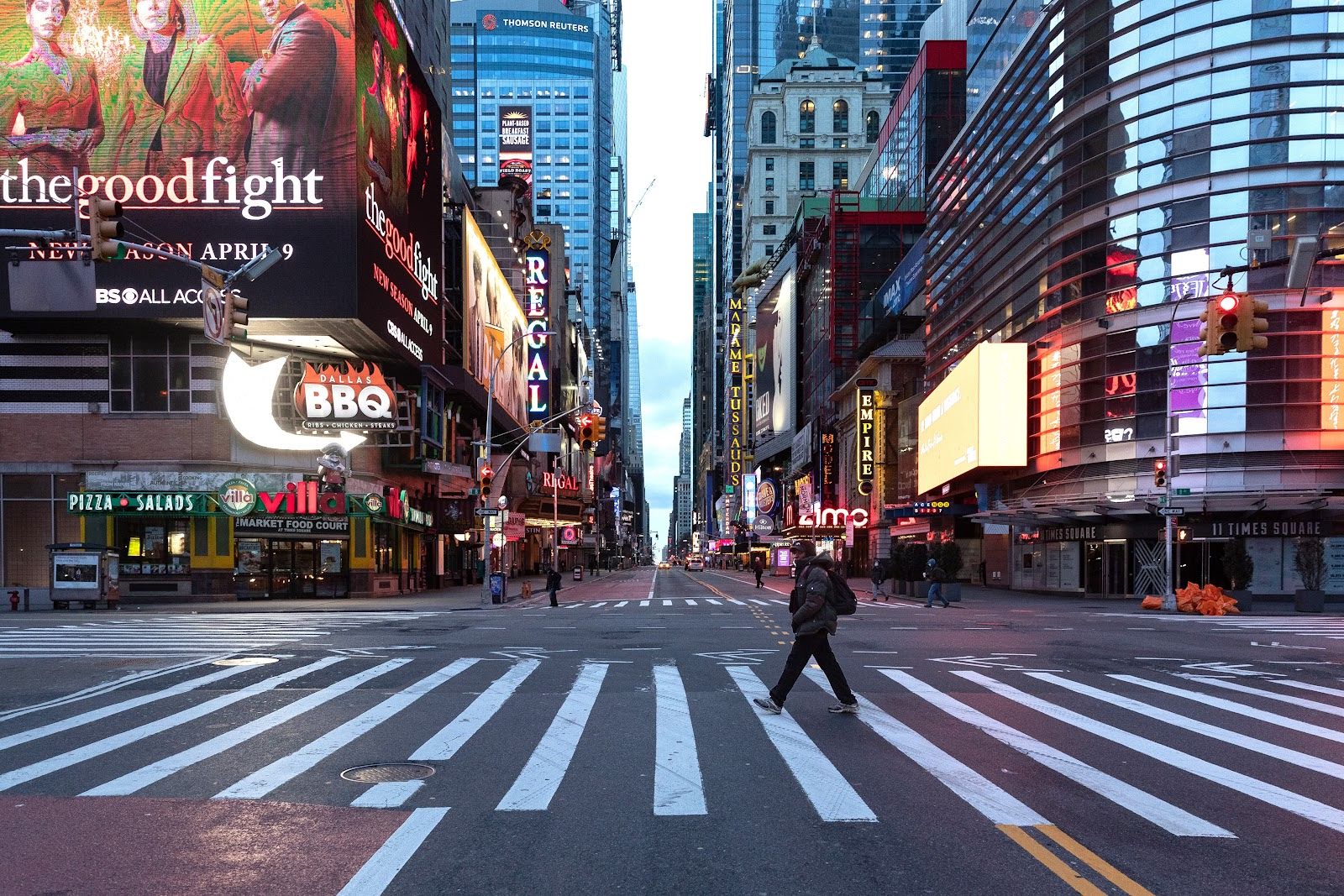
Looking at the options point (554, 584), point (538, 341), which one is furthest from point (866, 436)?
point (554, 584)

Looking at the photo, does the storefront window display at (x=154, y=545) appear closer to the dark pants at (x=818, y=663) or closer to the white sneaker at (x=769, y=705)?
the white sneaker at (x=769, y=705)

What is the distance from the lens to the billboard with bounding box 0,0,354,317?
37.6m

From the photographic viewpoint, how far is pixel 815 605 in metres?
10.5

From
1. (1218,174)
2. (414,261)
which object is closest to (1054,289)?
(1218,174)

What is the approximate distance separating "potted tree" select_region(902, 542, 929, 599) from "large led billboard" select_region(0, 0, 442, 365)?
2590cm

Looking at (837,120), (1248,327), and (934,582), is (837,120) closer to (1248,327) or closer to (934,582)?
(934,582)

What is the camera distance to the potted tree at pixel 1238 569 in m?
34.2

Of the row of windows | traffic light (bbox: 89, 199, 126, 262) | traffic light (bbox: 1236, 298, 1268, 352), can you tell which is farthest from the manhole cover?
the row of windows

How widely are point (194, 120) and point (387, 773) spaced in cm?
3765

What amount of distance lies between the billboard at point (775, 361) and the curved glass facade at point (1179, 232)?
69248 mm

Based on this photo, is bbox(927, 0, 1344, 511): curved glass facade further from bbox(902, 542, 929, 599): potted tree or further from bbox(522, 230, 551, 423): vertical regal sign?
bbox(522, 230, 551, 423): vertical regal sign

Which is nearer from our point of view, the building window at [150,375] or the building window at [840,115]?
the building window at [150,375]

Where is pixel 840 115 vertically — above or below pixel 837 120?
above

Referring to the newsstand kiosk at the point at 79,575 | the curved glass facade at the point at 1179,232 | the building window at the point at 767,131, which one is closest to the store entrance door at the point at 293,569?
the newsstand kiosk at the point at 79,575
